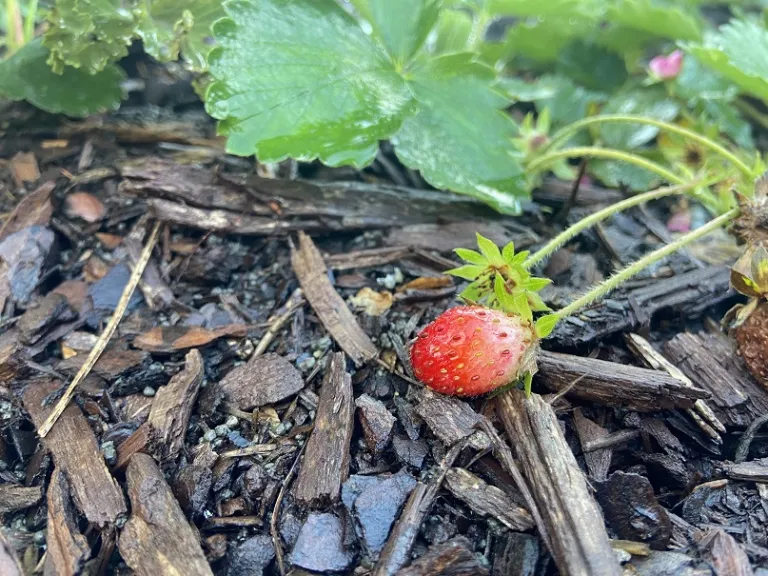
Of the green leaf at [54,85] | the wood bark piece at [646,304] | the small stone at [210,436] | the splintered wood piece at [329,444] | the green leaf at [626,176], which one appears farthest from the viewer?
the green leaf at [626,176]

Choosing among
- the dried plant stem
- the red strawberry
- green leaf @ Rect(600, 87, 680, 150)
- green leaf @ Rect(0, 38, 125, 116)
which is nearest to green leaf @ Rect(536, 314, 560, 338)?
the red strawberry

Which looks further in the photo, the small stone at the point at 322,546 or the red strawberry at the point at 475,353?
the red strawberry at the point at 475,353

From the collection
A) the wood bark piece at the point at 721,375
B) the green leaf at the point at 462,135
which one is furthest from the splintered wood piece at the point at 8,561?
the wood bark piece at the point at 721,375

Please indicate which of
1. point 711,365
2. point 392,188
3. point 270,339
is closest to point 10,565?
point 270,339

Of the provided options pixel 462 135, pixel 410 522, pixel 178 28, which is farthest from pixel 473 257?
pixel 178 28

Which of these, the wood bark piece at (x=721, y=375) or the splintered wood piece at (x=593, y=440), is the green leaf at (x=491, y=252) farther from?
the wood bark piece at (x=721, y=375)

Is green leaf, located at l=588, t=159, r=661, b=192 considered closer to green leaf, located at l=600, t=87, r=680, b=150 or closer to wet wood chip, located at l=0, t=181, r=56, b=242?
green leaf, located at l=600, t=87, r=680, b=150

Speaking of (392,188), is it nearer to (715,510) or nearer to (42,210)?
(42,210)

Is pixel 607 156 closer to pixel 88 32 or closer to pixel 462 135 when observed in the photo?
pixel 462 135
